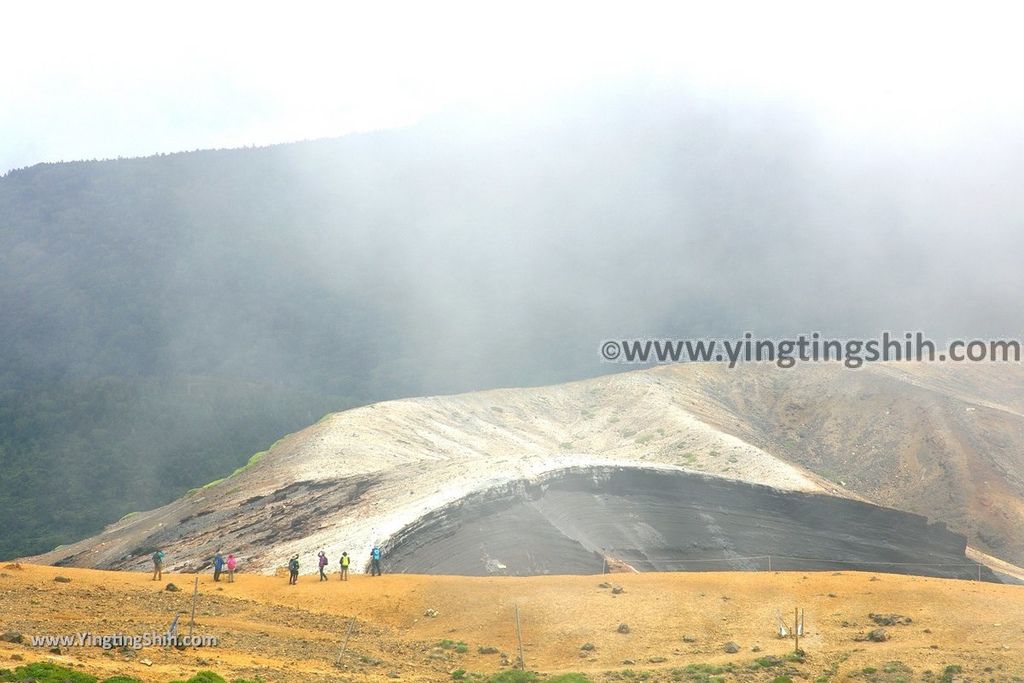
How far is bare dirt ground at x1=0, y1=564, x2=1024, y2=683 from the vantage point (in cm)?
2284

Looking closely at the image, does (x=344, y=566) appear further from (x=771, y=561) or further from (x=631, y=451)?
(x=631, y=451)

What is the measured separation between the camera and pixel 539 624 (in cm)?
2834

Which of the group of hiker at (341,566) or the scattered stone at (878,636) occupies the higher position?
the group of hiker at (341,566)

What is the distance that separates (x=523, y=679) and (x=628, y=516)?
21.8 meters

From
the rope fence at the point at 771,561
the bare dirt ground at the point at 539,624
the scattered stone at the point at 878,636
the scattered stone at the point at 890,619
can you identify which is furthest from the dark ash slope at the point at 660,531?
the scattered stone at the point at 878,636

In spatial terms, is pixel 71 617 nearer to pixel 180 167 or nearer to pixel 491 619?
pixel 491 619

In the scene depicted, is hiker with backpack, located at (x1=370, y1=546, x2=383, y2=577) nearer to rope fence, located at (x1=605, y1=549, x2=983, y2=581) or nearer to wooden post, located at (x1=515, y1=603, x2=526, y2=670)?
wooden post, located at (x1=515, y1=603, x2=526, y2=670)

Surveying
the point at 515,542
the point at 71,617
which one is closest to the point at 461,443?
the point at 515,542

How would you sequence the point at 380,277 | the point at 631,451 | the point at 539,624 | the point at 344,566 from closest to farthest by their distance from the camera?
1. the point at 539,624
2. the point at 344,566
3. the point at 631,451
4. the point at 380,277

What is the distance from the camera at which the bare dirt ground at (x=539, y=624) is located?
2284 centimetres

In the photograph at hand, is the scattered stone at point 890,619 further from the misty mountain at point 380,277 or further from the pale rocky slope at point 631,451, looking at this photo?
the misty mountain at point 380,277

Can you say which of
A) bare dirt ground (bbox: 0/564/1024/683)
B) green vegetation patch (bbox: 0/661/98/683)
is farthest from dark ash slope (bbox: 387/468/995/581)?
green vegetation patch (bbox: 0/661/98/683)

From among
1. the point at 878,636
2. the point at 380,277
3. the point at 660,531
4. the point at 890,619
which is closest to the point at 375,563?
the point at 660,531

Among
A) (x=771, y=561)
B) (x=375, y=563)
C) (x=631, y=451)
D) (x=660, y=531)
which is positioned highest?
(x=631, y=451)
